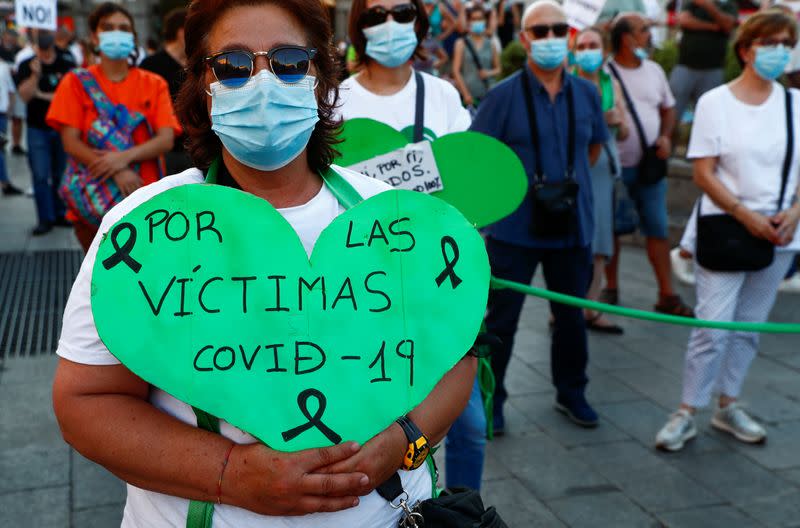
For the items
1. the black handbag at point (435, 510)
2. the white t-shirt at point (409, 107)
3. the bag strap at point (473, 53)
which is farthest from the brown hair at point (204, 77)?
the bag strap at point (473, 53)

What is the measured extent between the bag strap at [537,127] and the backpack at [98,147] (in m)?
2.06

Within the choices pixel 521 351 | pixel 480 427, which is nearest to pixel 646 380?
pixel 521 351

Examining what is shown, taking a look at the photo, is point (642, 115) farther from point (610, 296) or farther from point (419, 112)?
point (419, 112)

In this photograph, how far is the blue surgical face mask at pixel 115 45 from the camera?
4824 mm

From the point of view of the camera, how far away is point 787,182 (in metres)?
4.07

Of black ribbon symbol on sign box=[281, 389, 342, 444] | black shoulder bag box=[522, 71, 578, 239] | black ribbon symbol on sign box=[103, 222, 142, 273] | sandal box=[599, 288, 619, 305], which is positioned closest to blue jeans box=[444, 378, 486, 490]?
black shoulder bag box=[522, 71, 578, 239]

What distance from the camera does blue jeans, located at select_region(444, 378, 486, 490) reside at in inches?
118

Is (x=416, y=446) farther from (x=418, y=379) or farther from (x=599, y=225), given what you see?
(x=599, y=225)

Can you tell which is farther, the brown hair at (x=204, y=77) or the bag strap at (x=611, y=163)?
the bag strap at (x=611, y=163)

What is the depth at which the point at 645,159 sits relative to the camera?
6.11 m

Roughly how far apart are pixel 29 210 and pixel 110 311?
967cm

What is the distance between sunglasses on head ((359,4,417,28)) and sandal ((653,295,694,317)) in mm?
3725

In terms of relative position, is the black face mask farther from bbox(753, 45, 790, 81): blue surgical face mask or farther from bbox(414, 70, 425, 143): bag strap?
bbox(753, 45, 790, 81): blue surgical face mask

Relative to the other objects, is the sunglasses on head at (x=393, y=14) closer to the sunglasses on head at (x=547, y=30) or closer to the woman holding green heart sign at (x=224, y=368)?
the sunglasses on head at (x=547, y=30)
